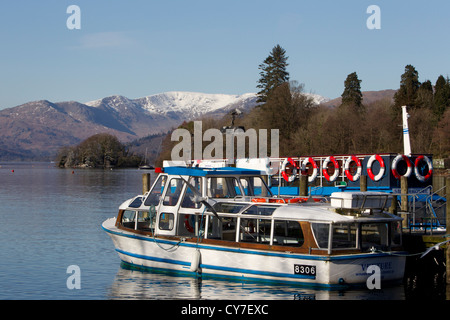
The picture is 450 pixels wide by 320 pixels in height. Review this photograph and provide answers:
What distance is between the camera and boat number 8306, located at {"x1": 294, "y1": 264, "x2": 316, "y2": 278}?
838 inches

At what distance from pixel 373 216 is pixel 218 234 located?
5.93 m

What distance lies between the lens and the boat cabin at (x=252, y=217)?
21.4m

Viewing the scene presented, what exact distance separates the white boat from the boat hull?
0.11 ft

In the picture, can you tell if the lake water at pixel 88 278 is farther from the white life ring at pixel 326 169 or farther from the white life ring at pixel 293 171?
the white life ring at pixel 326 169

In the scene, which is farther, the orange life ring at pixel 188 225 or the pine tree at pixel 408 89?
the pine tree at pixel 408 89

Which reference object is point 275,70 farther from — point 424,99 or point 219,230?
point 219,230

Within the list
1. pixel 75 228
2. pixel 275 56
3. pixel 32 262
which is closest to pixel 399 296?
pixel 32 262

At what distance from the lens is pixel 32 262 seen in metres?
28.4

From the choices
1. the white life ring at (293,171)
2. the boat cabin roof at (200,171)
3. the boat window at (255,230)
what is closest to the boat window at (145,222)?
the boat cabin roof at (200,171)

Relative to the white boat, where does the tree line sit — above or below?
above

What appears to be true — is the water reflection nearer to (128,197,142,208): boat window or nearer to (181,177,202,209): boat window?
(181,177,202,209): boat window

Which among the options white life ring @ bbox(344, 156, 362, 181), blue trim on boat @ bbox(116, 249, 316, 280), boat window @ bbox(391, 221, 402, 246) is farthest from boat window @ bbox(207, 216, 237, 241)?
white life ring @ bbox(344, 156, 362, 181)
